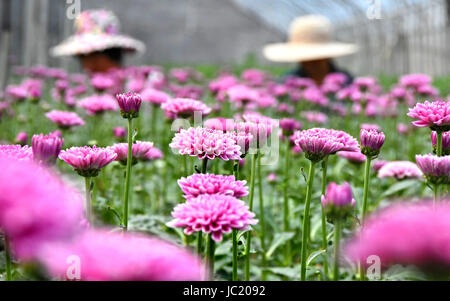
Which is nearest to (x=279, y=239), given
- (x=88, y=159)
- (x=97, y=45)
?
(x=88, y=159)

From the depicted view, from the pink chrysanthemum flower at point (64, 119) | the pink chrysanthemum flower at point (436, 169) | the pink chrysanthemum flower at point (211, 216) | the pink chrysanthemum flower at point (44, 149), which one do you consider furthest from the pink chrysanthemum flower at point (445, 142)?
the pink chrysanthemum flower at point (64, 119)

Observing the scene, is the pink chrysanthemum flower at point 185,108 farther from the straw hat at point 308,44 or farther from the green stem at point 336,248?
the straw hat at point 308,44

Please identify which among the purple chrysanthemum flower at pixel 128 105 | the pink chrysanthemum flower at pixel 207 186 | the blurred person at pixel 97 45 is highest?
the blurred person at pixel 97 45

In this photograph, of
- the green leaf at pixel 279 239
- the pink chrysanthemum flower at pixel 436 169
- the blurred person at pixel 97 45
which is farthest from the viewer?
the blurred person at pixel 97 45

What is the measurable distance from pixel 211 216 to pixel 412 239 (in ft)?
0.64

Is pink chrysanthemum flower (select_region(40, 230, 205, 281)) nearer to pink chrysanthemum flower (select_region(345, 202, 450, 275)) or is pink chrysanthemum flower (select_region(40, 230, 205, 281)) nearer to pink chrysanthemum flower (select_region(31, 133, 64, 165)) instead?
pink chrysanthemum flower (select_region(345, 202, 450, 275))

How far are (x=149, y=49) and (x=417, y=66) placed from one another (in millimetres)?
5639

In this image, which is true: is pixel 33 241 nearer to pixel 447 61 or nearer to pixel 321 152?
pixel 321 152

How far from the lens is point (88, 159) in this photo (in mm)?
521

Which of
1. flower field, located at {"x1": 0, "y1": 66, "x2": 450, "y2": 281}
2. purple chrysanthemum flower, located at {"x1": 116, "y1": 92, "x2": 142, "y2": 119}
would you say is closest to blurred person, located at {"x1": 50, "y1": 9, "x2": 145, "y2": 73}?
flower field, located at {"x1": 0, "y1": 66, "x2": 450, "y2": 281}

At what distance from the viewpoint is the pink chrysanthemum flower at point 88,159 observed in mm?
520

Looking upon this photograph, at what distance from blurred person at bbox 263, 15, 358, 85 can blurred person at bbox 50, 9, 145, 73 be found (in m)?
1.01

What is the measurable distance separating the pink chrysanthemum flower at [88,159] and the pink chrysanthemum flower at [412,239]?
0.34 meters

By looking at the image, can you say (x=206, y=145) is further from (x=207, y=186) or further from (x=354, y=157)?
(x=354, y=157)
